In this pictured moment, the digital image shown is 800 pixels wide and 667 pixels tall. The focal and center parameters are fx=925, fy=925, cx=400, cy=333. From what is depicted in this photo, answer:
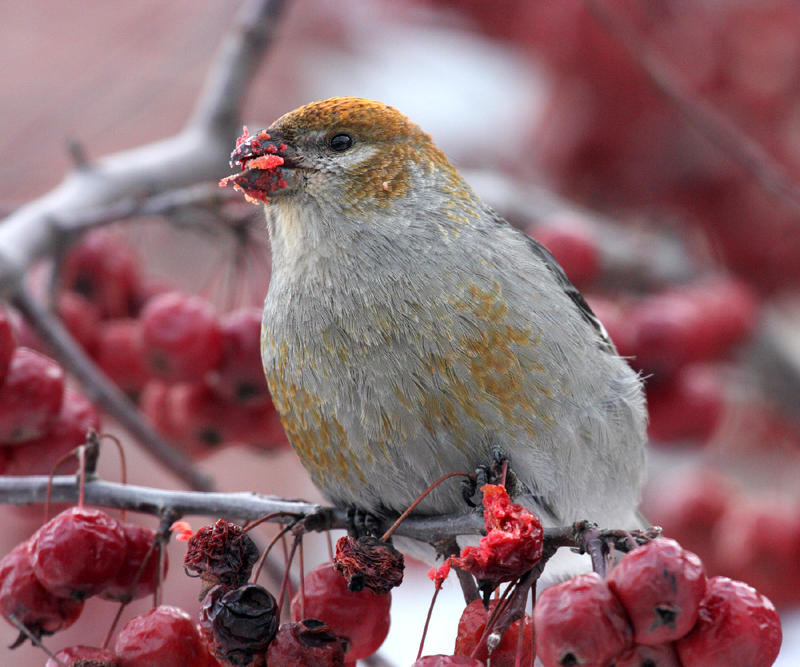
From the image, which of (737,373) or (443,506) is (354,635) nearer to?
(443,506)

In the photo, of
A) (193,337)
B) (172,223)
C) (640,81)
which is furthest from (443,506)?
(640,81)

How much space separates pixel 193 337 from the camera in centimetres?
200

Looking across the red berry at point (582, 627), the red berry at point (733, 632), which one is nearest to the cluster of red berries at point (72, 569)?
the red berry at point (582, 627)

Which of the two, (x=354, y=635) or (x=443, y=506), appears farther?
(x=443, y=506)

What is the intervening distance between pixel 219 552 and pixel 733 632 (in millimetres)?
656

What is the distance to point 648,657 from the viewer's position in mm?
1104

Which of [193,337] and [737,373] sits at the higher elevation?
[193,337]

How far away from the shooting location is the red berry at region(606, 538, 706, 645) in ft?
3.43

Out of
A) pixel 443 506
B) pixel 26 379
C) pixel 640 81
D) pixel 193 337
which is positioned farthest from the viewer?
pixel 640 81

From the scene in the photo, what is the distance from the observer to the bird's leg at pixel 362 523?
5.08 ft

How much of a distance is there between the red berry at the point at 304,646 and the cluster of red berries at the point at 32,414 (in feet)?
2.22

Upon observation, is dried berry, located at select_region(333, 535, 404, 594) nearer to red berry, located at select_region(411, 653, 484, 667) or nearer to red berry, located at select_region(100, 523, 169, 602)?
red berry, located at select_region(411, 653, 484, 667)

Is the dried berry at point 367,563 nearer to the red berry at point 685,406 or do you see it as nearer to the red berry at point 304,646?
the red berry at point 304,646

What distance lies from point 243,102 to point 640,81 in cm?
177
